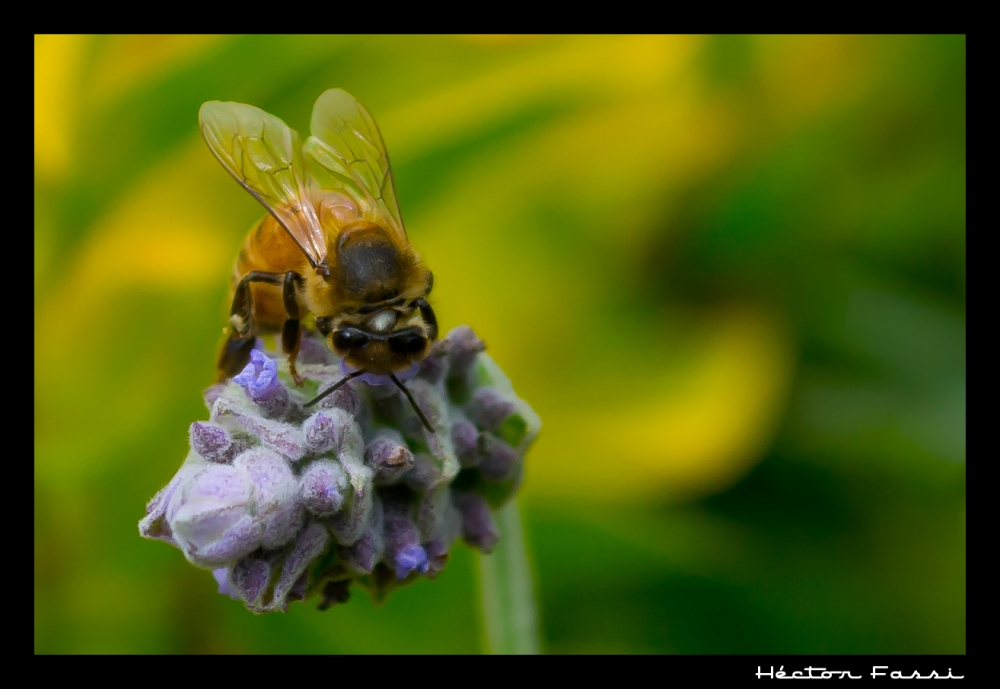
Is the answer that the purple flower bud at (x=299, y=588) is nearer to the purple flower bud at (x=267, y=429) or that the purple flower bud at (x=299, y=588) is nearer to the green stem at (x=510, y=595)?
the purple flower bud at (x=267, y=429)

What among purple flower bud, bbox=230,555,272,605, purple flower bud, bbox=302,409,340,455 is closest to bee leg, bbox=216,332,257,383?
purple flower bud, bbox=302,409,340,455

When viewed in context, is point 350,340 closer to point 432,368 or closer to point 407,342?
point 407,342

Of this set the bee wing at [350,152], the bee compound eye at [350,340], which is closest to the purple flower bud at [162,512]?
the bee compound eye at [350,340]

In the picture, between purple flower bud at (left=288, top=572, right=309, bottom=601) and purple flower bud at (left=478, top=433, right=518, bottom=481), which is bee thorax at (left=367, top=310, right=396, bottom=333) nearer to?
purple flower bud at (left=478, top=433, right=518, bottom=481)

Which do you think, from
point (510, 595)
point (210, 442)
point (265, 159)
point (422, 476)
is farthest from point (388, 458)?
point (265, 159)

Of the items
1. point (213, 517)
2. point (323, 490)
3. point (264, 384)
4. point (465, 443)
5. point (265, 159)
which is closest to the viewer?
point (213, 517)

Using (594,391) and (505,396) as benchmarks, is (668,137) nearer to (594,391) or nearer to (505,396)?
(594,391)
